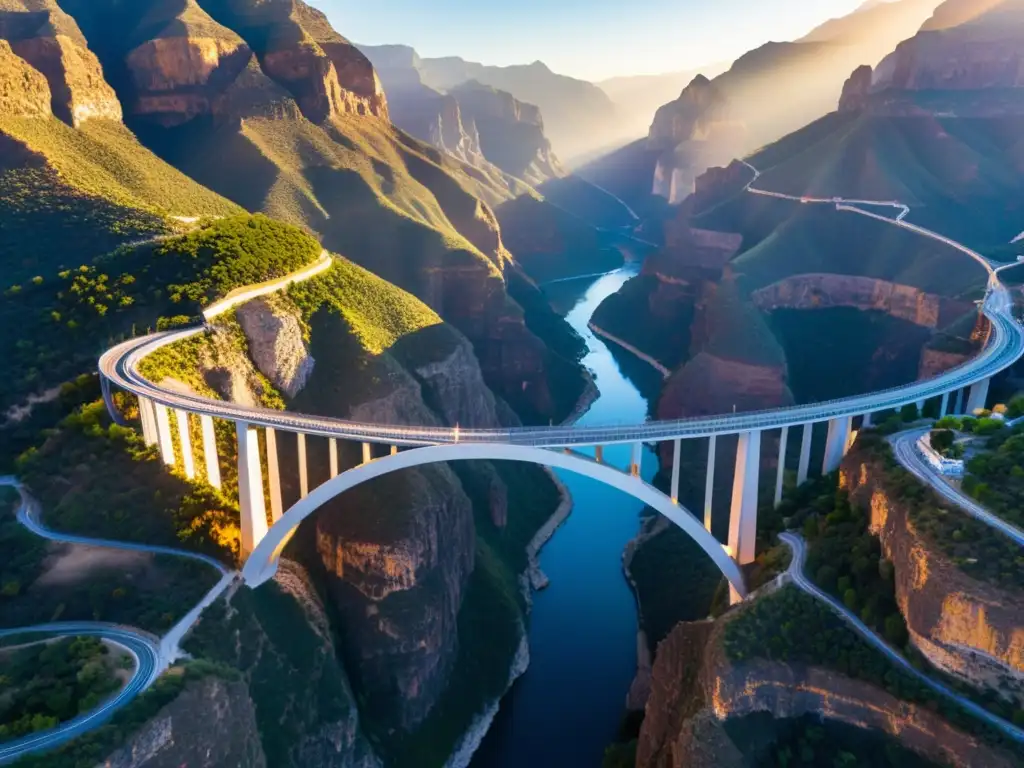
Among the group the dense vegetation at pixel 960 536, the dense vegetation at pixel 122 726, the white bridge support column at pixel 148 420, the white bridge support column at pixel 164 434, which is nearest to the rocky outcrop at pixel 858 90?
the dense vegetation at pixel 960 536

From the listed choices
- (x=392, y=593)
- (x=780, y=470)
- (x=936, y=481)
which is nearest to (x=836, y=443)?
(x=780, y=470)

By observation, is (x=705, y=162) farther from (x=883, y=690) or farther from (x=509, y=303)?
(x=883, y=690)

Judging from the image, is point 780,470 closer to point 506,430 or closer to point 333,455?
point 506,430

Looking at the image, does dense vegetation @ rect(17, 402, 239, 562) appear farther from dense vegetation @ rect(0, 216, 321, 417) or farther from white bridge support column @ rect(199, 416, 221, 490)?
dense vegetation @ rect(0, 216, 321, 417)

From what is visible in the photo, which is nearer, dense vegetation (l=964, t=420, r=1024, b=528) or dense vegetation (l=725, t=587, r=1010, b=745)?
dense vegetation (l=725, t=587, r=1010, b=745)

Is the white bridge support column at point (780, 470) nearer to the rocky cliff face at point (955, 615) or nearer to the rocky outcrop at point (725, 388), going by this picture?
the rocky cliff face at point (955, 615)

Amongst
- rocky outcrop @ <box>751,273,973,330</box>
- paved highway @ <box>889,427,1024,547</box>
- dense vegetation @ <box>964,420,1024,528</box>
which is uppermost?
dense vegetation @ <box>964,420,1024,528</box>

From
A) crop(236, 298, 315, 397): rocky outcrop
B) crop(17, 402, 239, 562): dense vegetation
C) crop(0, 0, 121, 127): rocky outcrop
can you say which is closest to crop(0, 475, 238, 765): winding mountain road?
crop(17, 402, 239, 562): dense vegetation

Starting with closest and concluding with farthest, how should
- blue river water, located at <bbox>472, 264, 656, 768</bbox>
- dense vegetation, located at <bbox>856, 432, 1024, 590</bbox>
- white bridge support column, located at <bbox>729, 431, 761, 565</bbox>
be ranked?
dense vegetation, located at <bbox>856, 432, 1024, 590</bbox> < white bridge support column, located at <bbox>729, 431, 761, 565</bbox> < blue river water, located at <bbox>472, 264, 656, 768</bbox>
